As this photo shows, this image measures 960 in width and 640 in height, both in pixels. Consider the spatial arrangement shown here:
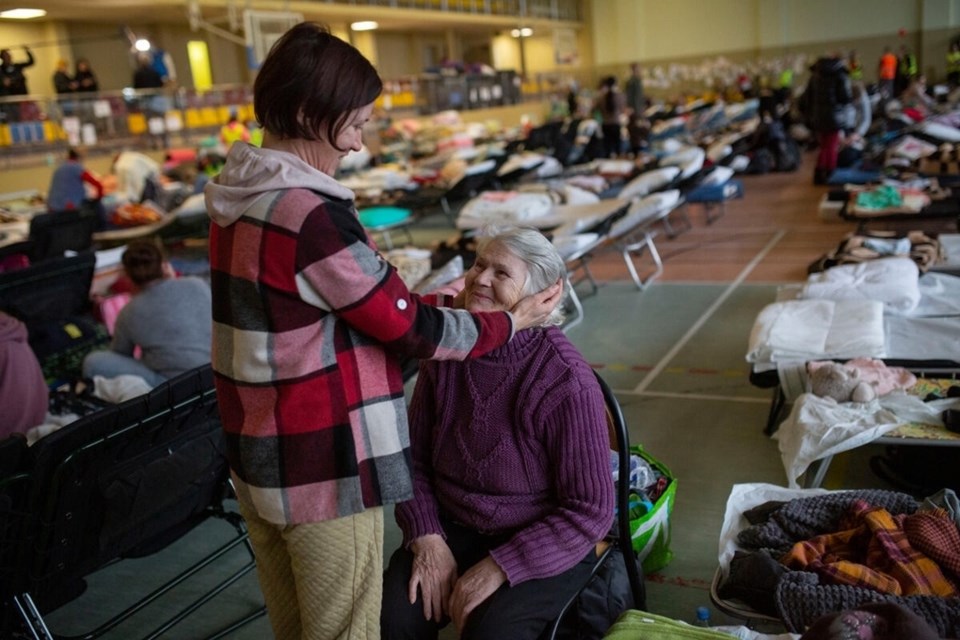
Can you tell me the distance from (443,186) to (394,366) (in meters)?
8.51

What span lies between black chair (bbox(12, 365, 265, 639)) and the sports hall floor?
0.41 metres

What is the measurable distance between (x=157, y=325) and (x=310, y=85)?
2.63m

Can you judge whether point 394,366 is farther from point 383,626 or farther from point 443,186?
point 443,186

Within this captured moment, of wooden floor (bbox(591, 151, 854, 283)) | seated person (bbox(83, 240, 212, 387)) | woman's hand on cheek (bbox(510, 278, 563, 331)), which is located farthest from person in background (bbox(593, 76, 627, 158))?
woman's hand on cheek (bbox(510, 278, 563, 331))

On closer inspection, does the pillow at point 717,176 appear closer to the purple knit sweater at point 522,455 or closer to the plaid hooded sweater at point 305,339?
the purple knit sweater at point 522,455

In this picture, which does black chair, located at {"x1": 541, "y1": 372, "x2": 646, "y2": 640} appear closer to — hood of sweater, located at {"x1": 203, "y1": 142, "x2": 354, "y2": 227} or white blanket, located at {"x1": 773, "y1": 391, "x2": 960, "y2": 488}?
hood of sweater, located at {"x1": 203, "y1": 142, "x2": 354, "y2": 227}

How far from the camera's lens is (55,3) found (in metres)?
12.1

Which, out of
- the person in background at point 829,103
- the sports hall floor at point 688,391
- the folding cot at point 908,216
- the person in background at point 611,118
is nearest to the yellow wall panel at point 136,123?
the person in background at point 611,118

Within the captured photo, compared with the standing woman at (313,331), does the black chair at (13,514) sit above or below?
below

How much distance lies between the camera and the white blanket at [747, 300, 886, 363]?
11.0 feet

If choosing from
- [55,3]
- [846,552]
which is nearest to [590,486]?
[846,552]

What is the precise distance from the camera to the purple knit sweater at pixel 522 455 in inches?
72.3

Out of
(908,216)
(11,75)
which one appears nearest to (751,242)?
(908,216)

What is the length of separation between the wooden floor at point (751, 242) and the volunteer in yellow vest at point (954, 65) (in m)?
10.1
